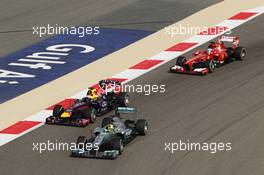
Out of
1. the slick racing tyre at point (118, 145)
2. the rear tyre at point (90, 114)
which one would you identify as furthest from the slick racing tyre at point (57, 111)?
the slick racing tyre at point (118, 145)

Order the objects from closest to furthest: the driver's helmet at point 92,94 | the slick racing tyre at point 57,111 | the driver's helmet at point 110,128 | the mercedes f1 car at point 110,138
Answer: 1. the mercedes f1 car at point 110,138
2. the driver's helmet at point 110,128
3. the slick racing tyre at point 57,111
4. the driver's helmet at point 92,94

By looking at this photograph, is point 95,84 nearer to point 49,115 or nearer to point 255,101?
point 49,115

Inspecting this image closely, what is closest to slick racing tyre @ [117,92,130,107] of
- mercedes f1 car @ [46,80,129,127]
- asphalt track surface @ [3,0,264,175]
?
mercedes f1 car @ [46,80,129,127]

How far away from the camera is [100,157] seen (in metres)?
21.6

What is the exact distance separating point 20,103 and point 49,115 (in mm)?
1795

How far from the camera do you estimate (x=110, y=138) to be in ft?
72.7

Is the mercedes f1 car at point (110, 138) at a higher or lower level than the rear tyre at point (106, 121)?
lower

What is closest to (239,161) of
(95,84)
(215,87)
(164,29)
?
(215,87)
